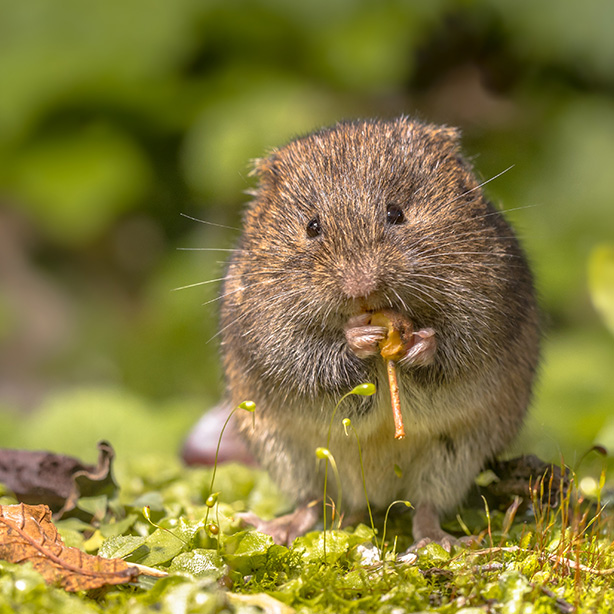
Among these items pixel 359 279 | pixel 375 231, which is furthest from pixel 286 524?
pixel 375 231

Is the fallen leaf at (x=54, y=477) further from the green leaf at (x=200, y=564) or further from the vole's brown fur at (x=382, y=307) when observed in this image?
the green leaf at (x=200, y=564)

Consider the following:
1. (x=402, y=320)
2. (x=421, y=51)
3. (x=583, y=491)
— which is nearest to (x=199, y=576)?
(x=402, y=320)

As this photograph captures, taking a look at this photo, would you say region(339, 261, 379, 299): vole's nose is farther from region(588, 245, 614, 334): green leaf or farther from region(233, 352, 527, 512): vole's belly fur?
region(588, 245, 614, 334): green leaf

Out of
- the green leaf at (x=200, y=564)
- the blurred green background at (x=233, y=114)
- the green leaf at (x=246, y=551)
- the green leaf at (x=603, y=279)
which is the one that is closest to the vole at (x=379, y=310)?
the green leaf at (x=246, y=551)

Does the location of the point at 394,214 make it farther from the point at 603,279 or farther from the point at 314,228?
the point at 603,279

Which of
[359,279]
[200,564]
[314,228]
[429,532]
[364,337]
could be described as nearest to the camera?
[200,564]

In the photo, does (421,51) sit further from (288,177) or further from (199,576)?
(199,576)

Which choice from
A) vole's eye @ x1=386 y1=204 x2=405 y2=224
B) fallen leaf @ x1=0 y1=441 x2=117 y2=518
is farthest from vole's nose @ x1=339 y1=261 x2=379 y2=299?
fallen leaf @ x1=0 y1=441 x2=117 y2=518
